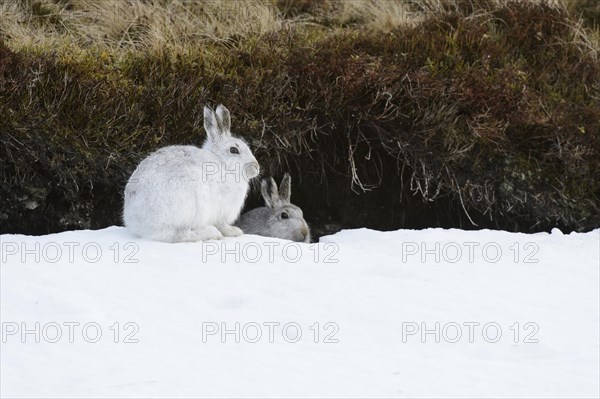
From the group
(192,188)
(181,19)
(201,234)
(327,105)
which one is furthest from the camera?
(181,19)

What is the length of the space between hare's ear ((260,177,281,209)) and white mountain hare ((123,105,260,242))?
3.84 ft

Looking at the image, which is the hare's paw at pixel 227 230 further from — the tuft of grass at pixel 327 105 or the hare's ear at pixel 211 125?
the tuft of grass at pixel 327 105

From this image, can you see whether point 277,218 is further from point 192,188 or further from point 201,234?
point 192,188

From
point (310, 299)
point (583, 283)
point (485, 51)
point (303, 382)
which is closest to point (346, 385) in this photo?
point (303, 382)

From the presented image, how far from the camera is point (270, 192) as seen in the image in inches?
345

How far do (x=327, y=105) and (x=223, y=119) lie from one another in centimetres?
148

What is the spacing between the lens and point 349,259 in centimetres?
717

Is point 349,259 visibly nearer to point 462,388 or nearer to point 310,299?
point 310,299

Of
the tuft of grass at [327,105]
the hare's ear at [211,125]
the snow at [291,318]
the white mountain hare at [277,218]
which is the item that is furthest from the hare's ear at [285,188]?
the hare's ear at [211,125]

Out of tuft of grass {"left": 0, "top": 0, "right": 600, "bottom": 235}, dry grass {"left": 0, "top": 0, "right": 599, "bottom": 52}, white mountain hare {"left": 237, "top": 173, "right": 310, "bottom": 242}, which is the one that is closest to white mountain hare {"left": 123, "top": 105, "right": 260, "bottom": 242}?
tuft of grass {"left": 0, "top": 0, "right": 600, "bottom": 235}

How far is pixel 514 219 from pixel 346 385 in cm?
470

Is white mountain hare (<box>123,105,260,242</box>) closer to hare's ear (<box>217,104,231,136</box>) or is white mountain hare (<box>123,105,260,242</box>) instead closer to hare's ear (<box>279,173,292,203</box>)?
hare's ear (<box>217,104,231,136</box>)

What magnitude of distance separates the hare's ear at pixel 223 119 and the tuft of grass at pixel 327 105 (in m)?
0.81

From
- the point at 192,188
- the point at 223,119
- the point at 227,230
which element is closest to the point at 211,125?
Result: the point at 223,119
